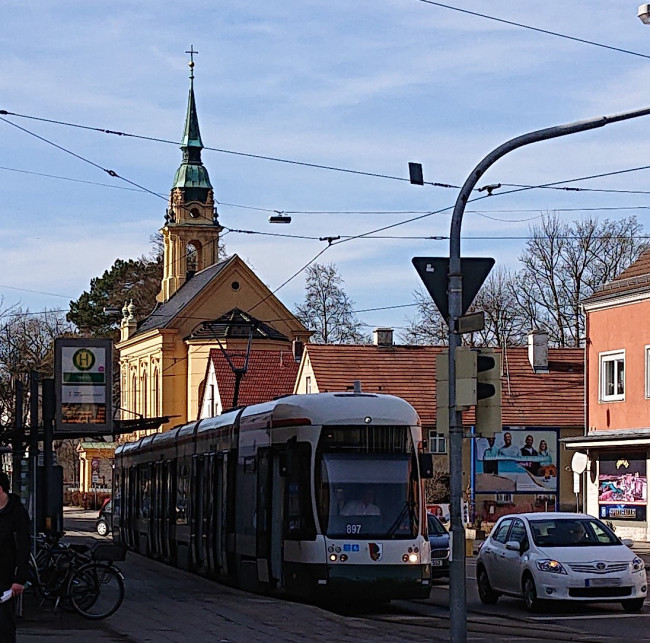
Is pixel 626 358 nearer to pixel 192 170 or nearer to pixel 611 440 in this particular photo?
pixel 611 440

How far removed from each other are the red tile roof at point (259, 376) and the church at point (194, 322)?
8 centimetres

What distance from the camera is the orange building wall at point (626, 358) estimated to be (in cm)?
4475

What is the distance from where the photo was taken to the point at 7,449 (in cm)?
3067

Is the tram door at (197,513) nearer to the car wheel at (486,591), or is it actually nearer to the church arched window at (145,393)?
the car wheel at (486,591)

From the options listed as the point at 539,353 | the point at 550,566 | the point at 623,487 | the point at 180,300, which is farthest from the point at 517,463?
the point at 180,300

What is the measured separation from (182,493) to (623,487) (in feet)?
63.2

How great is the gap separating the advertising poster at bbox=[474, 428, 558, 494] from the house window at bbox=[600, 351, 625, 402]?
10008 mm

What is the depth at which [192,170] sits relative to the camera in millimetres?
104000

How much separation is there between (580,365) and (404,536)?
46.6 m

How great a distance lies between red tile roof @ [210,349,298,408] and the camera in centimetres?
7906

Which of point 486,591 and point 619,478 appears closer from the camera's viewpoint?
point 486,591

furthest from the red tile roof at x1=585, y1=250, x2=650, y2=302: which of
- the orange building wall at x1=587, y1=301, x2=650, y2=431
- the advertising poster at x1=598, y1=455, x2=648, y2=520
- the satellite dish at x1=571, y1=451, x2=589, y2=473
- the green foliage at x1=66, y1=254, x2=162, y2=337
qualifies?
the green foliage at x1=66, y1=254, x2=162, y2=337

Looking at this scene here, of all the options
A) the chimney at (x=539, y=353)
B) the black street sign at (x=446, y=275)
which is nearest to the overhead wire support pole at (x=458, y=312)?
the black street sign at (x=446, y=275)

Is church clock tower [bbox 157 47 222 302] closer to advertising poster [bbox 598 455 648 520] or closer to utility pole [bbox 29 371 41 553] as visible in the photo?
advertising poster [bbox 598 455 648 520]
